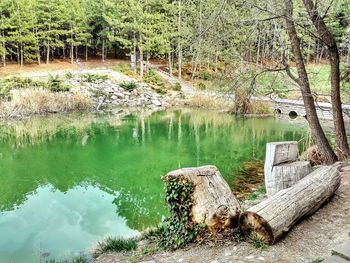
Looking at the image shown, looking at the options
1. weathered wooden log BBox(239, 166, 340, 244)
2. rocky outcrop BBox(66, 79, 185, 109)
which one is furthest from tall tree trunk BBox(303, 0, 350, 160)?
rocky outcrop BBox(66, 79, 185, 109)

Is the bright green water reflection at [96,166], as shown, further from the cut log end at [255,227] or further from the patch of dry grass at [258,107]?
the cut log end at [255,227]

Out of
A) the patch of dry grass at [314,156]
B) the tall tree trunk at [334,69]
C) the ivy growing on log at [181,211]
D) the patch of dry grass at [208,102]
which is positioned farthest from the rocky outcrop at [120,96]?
the ivy growing on log at [181,211]

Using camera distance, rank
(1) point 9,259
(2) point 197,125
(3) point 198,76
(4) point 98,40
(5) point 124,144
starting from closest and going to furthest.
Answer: (1) point 9,259
(5) point 124,144
(2) point 197,125
(3) point 198,76
(4) point 98,40

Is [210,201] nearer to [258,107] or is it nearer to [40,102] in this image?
[258,107]

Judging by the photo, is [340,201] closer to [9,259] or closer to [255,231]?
[255,231]

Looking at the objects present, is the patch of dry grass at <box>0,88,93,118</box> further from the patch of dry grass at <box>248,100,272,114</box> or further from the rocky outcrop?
the patch of dry grass at <box>248,100,272,114</box>

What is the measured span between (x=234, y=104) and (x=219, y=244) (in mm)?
16929

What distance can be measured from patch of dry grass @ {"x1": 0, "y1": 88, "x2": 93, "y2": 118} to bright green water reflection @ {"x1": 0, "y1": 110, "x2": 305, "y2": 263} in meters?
1.25

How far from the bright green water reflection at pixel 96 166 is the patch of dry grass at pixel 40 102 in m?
1.25

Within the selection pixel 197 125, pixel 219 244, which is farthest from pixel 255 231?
pixel 197 125

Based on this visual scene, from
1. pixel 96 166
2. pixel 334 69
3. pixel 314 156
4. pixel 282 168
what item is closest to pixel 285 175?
pixel 282 168

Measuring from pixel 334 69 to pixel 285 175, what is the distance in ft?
9.05

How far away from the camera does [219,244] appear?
4.19m

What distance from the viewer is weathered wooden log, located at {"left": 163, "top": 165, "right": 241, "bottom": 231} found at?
431cm
